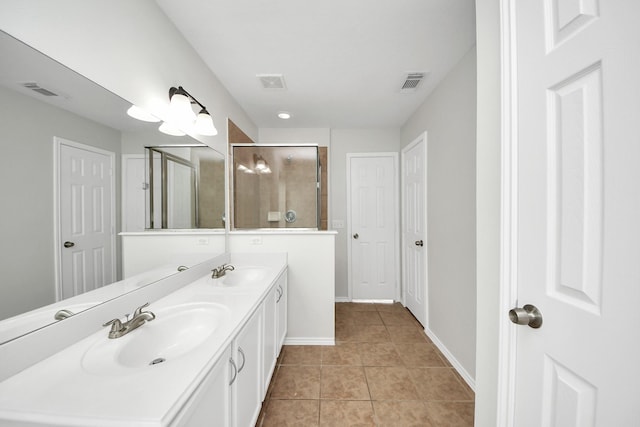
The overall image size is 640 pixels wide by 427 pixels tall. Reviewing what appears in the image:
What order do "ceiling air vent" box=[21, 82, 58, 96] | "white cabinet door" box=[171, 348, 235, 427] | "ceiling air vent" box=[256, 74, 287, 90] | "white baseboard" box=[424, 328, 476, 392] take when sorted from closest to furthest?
"white cabinet door" box=[171, 348, 235, 427]
"ceiling air vent" box=[21, 82, 58, 96]
"white baseboard" box=[424, 328, 476, 392]
"ceiling air vent" box=[256, 74, 287, 90]

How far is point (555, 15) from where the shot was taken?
668mm

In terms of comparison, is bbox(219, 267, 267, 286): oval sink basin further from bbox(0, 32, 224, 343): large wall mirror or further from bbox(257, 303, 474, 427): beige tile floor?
bbox(0, 32, 224, 343): large wall mirror

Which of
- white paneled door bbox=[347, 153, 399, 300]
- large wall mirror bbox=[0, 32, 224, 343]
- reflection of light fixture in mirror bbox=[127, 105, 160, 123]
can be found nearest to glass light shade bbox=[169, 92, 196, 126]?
reflection of light fixture in mirror bbox=[127, 105, 160, 123]

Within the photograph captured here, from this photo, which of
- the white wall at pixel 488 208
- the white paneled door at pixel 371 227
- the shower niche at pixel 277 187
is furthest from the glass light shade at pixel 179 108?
the white paneled door at pixel 371 227

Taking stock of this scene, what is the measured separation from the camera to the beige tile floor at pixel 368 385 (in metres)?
1.49

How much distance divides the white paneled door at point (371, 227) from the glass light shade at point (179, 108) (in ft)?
7.53

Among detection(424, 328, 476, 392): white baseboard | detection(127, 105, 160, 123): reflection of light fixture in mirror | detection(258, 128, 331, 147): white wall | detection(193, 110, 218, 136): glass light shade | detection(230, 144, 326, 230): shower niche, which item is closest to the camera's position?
detection(127, 105, 160, 123): reflection of light fixture in mirror

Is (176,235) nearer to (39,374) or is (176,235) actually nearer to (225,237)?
(225,237)

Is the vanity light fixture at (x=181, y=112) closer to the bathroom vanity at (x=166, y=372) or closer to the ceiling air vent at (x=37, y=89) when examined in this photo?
the ceiling air vent at (x=37, y=89)

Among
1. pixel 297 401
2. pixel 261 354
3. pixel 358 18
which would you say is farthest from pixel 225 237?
pixel 358 18

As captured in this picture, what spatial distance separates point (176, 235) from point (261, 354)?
909mm

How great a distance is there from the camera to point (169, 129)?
1.46 metres

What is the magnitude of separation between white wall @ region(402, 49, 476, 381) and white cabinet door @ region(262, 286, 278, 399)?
144 cm

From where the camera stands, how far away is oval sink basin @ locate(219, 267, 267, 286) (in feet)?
6.33
